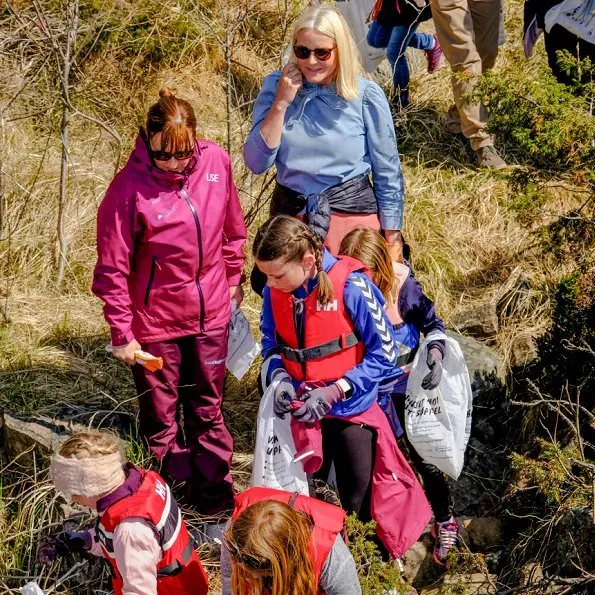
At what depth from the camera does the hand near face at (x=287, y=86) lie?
3.83m

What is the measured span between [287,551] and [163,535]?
620mm

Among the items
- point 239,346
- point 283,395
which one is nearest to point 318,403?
point 283,395

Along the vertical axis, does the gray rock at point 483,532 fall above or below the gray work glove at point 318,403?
below

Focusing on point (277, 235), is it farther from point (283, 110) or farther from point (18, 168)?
point (18, 168)

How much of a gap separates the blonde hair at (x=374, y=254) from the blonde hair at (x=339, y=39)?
0.61 m

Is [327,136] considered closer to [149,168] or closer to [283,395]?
[149,168]

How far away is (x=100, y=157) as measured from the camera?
6.57 m

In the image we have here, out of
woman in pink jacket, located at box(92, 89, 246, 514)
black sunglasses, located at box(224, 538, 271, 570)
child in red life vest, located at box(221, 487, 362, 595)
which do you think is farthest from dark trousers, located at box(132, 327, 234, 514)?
black sunglasses, located at box(224, 538, 271, 570)

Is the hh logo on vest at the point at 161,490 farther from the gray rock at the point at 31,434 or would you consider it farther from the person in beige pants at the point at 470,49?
the person in beige pants at the point at 470,49

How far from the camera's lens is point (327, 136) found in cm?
394

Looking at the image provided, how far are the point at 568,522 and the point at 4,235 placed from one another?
3.96 m

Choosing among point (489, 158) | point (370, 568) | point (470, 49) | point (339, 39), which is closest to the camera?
point (370, 568)

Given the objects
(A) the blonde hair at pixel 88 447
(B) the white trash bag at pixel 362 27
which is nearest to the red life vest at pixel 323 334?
(A) the blonde hair at pixel 88 447

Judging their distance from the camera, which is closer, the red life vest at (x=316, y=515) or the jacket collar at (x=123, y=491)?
the red life vest at (x=316, y=515)
